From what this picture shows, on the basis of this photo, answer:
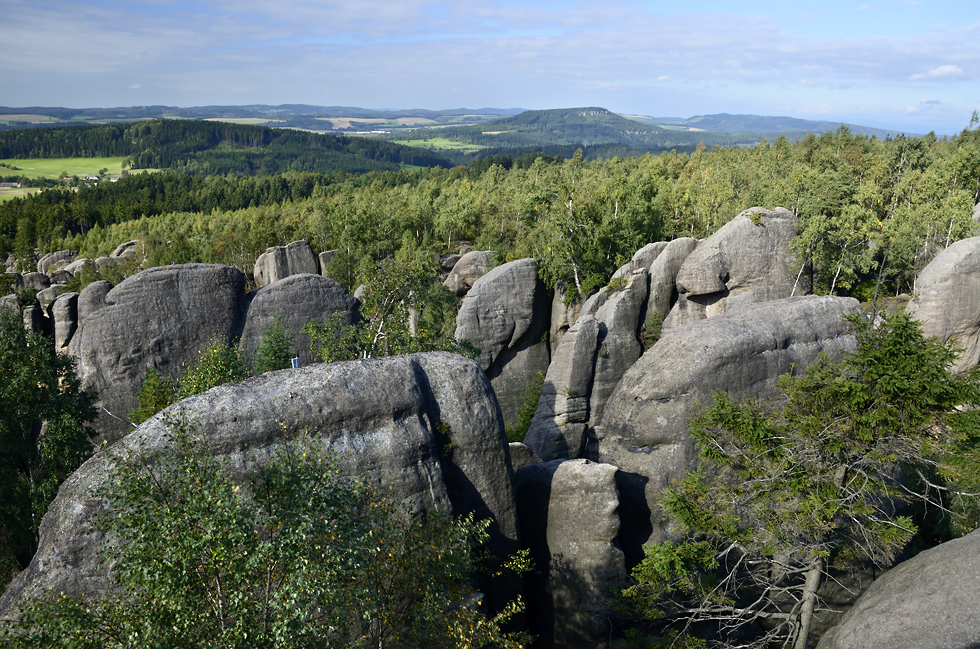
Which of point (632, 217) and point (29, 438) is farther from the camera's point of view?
point (632, 217)

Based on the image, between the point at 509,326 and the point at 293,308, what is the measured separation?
1533 centimetres

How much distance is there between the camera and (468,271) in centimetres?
5516

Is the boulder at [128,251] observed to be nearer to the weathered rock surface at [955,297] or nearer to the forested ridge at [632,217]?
the forested ridge at [632,217]

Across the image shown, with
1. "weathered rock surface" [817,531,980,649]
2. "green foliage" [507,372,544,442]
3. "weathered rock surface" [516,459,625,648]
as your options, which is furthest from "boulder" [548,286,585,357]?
"weathered rock surface" [817,531,980,649]

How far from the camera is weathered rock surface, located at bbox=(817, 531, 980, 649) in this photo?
1347 centimetres

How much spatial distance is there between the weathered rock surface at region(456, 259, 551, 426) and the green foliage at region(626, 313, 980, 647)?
85.9 ft

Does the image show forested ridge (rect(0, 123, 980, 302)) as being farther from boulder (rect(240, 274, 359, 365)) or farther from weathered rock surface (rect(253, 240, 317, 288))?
boulder (rect(240, 274, 359, 365))

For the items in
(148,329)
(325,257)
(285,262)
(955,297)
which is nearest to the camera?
(955,297)

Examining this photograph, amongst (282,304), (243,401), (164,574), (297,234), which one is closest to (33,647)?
(164,574)

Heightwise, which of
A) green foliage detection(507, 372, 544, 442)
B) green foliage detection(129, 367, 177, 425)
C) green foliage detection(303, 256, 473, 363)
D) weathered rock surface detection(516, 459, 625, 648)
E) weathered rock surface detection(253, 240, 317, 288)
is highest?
green foliage detection(303, 256, 473, 363)

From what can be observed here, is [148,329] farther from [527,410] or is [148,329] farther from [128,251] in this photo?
[128,251]

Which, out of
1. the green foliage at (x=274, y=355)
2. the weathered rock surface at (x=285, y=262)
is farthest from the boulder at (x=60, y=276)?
the green foliage at (x=274, y=355)

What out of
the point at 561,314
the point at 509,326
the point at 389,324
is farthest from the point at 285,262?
the point at 389,324

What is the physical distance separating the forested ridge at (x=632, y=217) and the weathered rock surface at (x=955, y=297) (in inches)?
199
